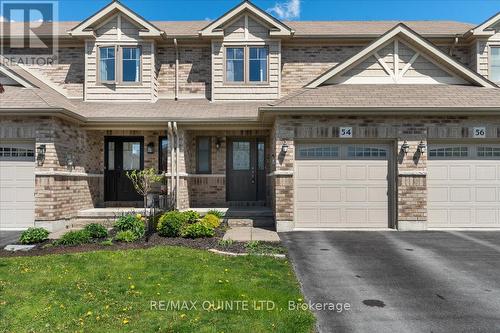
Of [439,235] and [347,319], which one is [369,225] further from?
[347,319]

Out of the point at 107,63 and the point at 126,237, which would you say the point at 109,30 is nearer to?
the point at 107,63

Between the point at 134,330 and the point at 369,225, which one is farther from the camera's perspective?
the point at 369,225

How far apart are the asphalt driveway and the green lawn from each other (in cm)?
62

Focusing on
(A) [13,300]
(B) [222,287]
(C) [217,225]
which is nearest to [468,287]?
(B) [222,287]

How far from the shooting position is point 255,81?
13.3m

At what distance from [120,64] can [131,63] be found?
0.42 m

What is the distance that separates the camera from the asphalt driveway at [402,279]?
441 centimetres

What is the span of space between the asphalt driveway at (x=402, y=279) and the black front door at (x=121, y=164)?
6.86 meters

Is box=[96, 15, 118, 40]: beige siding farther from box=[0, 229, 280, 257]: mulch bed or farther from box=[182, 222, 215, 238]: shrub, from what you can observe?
box=[182, 222, 215, 238]: shrub

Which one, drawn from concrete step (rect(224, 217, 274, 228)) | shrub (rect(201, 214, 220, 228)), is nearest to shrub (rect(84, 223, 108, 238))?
shrub (rect(201, 214, 220, 228))

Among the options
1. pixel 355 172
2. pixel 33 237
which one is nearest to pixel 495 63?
pixel 355 172

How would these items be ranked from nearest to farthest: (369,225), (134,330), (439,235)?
1. (134,330)
2. (439,235)
3. (369,225)

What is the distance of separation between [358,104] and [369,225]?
12.2 feet

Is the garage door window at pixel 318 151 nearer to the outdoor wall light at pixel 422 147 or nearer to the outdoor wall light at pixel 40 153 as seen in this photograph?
the outdoor wall light at pixel 422 147
